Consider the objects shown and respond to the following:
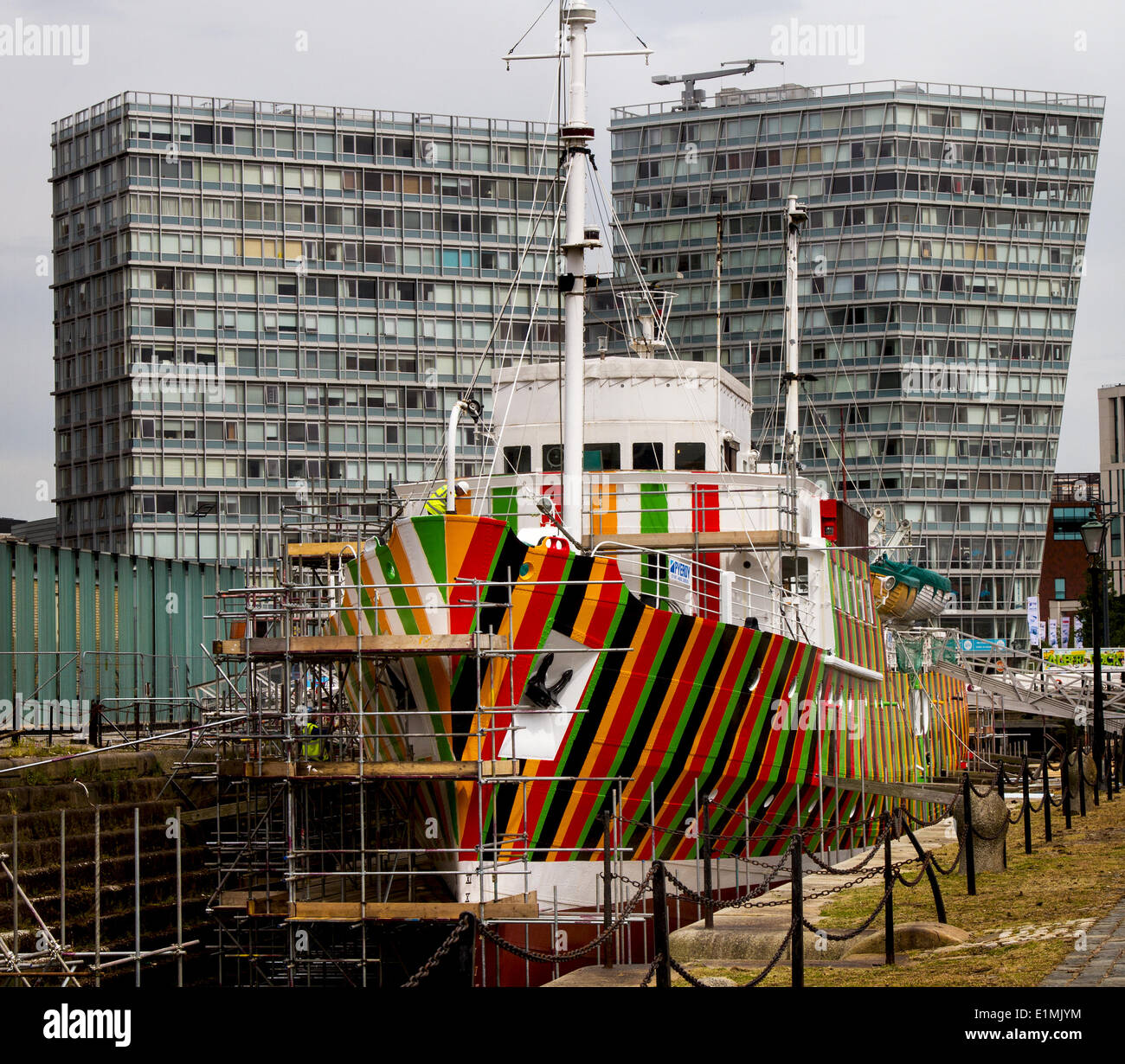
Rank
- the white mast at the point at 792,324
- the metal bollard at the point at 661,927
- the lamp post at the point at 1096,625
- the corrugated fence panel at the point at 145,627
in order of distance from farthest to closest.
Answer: the corrugated fence panel at the point at 145,627, the white mast at the point at 792,324, the lamp post at the point at 1096,625, the metal bollard at the point at 661,927

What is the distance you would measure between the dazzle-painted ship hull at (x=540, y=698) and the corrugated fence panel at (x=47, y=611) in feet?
45.5

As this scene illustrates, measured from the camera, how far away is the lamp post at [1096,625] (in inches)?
955

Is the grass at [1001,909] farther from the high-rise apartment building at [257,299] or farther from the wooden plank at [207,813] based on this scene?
the high-rise apartment building at [257,299]

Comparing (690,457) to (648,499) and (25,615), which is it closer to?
(648,499)

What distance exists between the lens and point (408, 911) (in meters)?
14.1

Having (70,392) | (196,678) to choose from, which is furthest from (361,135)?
(196,678)

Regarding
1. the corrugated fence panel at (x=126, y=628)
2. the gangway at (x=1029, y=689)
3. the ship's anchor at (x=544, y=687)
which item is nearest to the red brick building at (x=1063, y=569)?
the gangway at (x=1029, y=689)

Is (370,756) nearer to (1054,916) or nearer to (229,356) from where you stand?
(1054,916)

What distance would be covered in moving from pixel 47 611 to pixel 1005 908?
68.1 ft

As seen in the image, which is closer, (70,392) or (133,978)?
(133,978)

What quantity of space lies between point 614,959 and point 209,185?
60166 millimetres

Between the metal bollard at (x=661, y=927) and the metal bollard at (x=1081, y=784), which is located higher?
the metal bollard at (x=661, y=927)

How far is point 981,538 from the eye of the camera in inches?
3187

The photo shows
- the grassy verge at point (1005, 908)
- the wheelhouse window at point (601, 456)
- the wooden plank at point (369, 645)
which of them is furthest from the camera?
the wheelhouse window at point (601, 456)
